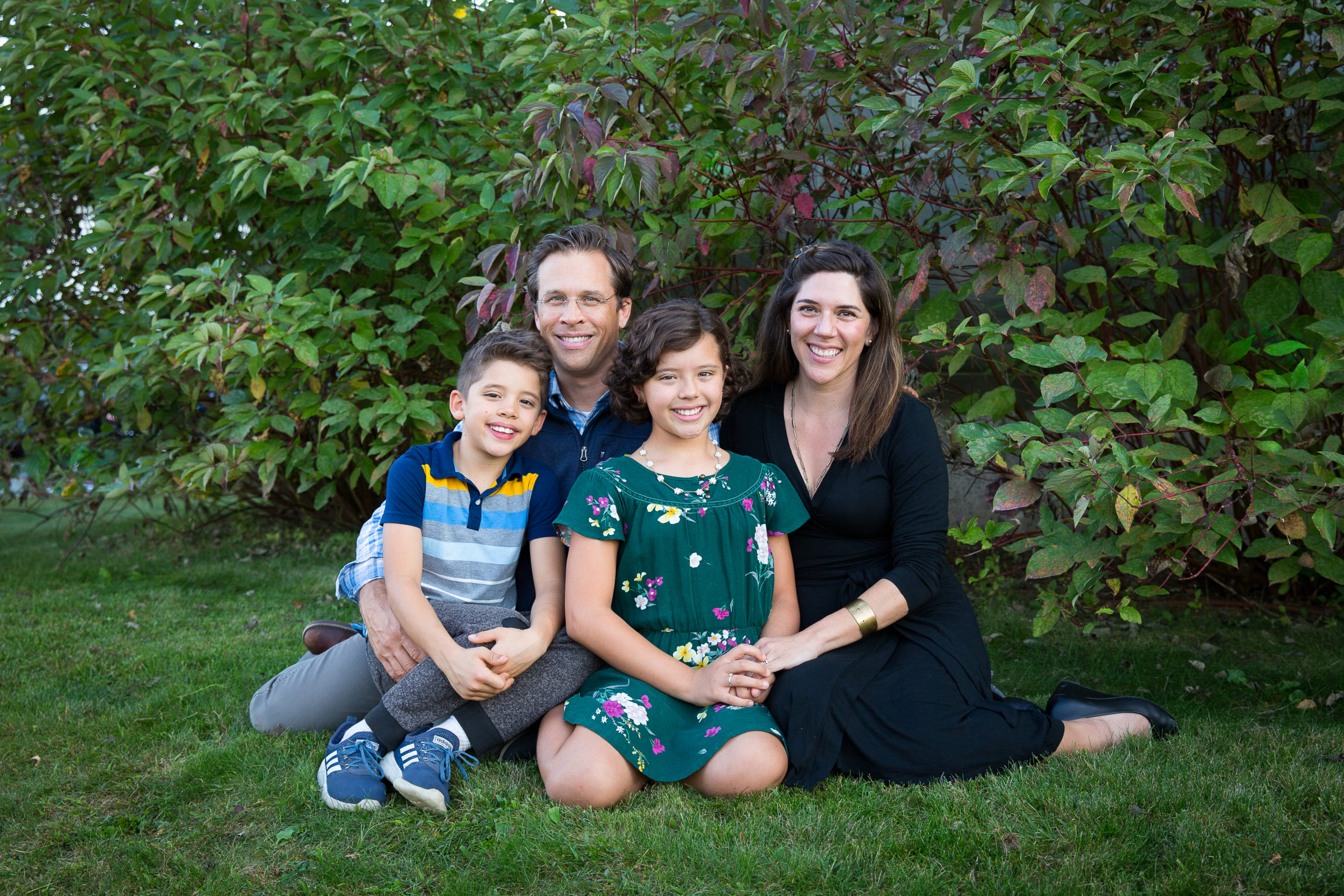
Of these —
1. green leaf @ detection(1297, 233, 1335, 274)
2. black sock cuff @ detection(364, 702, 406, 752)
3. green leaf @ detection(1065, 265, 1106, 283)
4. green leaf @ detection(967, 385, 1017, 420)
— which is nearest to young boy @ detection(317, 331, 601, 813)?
black sock cuff @ detection(364, 702, 406, 752)

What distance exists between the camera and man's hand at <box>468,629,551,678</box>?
221cm

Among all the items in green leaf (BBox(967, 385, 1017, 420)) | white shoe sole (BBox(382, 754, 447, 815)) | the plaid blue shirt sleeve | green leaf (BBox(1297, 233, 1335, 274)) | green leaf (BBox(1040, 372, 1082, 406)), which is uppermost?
green leaf (BBox(1297, 233, 1335, 274))

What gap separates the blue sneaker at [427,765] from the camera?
2107 mm

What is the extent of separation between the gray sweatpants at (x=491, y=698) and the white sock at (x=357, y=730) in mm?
25

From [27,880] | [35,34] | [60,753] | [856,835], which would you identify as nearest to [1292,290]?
[856,835]

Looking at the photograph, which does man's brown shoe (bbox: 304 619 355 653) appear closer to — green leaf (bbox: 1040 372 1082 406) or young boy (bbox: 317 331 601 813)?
young boy (bbox: 317 331 601 813)

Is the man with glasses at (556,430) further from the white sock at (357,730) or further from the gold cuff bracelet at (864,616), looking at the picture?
the gold cuff bracelet at (864,616)

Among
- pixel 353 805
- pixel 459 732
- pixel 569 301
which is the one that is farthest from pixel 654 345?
Answer: pixel 353 805

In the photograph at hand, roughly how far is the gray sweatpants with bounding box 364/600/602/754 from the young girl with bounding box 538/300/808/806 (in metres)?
0.06

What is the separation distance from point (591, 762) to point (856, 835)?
57 cm

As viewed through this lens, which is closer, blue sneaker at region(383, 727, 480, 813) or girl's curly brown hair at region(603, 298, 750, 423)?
blue sneaker at region(383, 727, 480, 813)

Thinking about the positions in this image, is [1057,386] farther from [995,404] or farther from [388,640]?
[388,640]

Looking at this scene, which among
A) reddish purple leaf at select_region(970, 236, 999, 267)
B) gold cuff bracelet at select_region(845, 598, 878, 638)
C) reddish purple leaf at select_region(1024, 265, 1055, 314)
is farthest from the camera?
reddish purple leaf at select_region(970, 236, 999, 267)

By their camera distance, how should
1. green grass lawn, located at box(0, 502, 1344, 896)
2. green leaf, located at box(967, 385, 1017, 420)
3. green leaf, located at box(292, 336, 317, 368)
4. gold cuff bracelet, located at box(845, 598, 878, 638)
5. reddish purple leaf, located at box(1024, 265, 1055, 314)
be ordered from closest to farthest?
green grass lawn, located at box(0, 502, 1344, 896), gold cuff bracelet, located at box(845, 598, 878, 638), reddish purple leaf, located at box(1024, 265, 1055, 314), green leaf, located at box(967, 385, 1017, 420), green leaf, located at box(292, 336, 317, 368)
